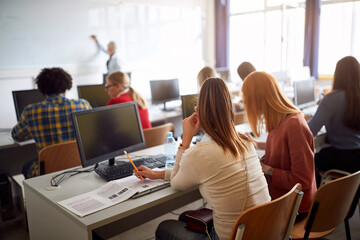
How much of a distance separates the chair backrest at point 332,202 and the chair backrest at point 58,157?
4.75 feet

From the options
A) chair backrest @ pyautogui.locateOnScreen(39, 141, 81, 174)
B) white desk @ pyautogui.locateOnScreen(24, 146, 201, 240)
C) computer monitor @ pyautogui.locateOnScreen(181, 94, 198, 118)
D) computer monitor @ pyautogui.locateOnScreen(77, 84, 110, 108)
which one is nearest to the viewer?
white desk @ pyautogui.locateOnScreen(24, 146, 201, 240)

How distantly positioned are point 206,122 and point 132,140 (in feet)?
2.54

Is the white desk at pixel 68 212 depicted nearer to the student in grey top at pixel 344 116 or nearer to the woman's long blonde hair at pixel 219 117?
the woman's long blonde hair at pixel 219 117

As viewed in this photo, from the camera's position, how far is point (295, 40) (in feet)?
21.7

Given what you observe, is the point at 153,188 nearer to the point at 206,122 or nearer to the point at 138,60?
the point at 206,122

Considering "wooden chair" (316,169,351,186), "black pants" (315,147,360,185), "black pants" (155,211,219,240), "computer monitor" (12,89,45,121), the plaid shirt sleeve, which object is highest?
"computer monitor" (12,89,45,121)

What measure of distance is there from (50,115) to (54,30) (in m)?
3.23

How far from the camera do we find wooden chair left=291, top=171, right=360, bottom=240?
152cm

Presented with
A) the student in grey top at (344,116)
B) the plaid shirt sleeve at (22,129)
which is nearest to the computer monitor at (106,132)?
the plaid shirt sleeve at (22,129)

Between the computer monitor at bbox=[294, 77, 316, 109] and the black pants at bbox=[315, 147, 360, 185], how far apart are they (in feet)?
3.55

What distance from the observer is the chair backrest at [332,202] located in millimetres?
1515

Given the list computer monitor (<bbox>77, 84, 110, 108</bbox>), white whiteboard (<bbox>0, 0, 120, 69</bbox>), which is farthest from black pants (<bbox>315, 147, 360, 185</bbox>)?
white whiteboard (<bbox>0, 0, 120, 69</bbox>)

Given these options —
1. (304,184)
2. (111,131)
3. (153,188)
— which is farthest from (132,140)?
(304,184)

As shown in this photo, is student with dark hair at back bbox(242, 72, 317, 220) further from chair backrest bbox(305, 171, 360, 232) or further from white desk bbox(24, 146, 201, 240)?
white desk bbox(24, 146, 201, 240)
